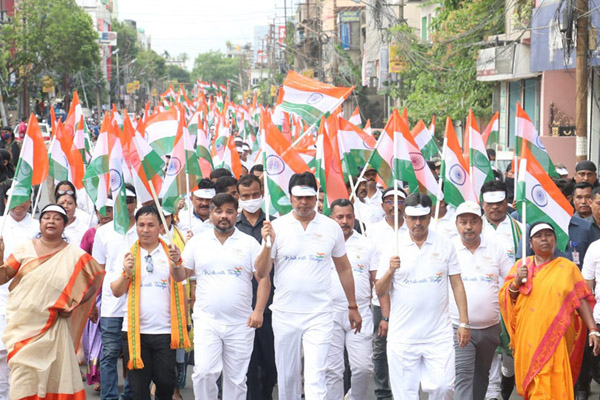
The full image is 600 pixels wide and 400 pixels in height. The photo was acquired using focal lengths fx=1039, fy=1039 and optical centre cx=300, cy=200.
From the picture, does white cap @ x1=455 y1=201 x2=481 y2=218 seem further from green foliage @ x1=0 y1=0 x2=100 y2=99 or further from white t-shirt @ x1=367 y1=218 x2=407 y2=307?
green foliage @ x1=0 y1=0 x2=100 y2=99

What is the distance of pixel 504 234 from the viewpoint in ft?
27.9

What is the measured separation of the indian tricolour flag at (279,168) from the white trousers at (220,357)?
233 centimetres

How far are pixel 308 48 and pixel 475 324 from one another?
6835 centimetres

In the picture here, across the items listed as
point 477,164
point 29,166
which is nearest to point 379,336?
point 477,164

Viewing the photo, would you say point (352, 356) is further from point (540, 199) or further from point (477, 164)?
point (477, 164)

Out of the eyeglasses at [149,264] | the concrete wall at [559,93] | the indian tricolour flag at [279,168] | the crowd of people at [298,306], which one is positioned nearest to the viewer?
the crowd of people at [298,306]

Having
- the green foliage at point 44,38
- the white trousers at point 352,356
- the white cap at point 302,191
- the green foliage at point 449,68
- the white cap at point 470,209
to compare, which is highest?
the green foliage at point 44,38

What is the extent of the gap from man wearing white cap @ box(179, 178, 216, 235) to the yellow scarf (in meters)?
1.78

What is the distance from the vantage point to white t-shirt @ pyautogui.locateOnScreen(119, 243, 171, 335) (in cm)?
764

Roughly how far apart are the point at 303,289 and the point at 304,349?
0.44m

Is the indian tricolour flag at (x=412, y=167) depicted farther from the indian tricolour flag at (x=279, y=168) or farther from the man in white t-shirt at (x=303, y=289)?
the man in white t-shirt at (x=303, y=289)

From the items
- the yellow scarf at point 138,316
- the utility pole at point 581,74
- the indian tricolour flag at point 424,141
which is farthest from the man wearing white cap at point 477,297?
the utility pole at point 581,74

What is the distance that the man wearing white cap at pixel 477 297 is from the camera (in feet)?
25.4

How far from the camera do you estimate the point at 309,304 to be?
24.4ft
